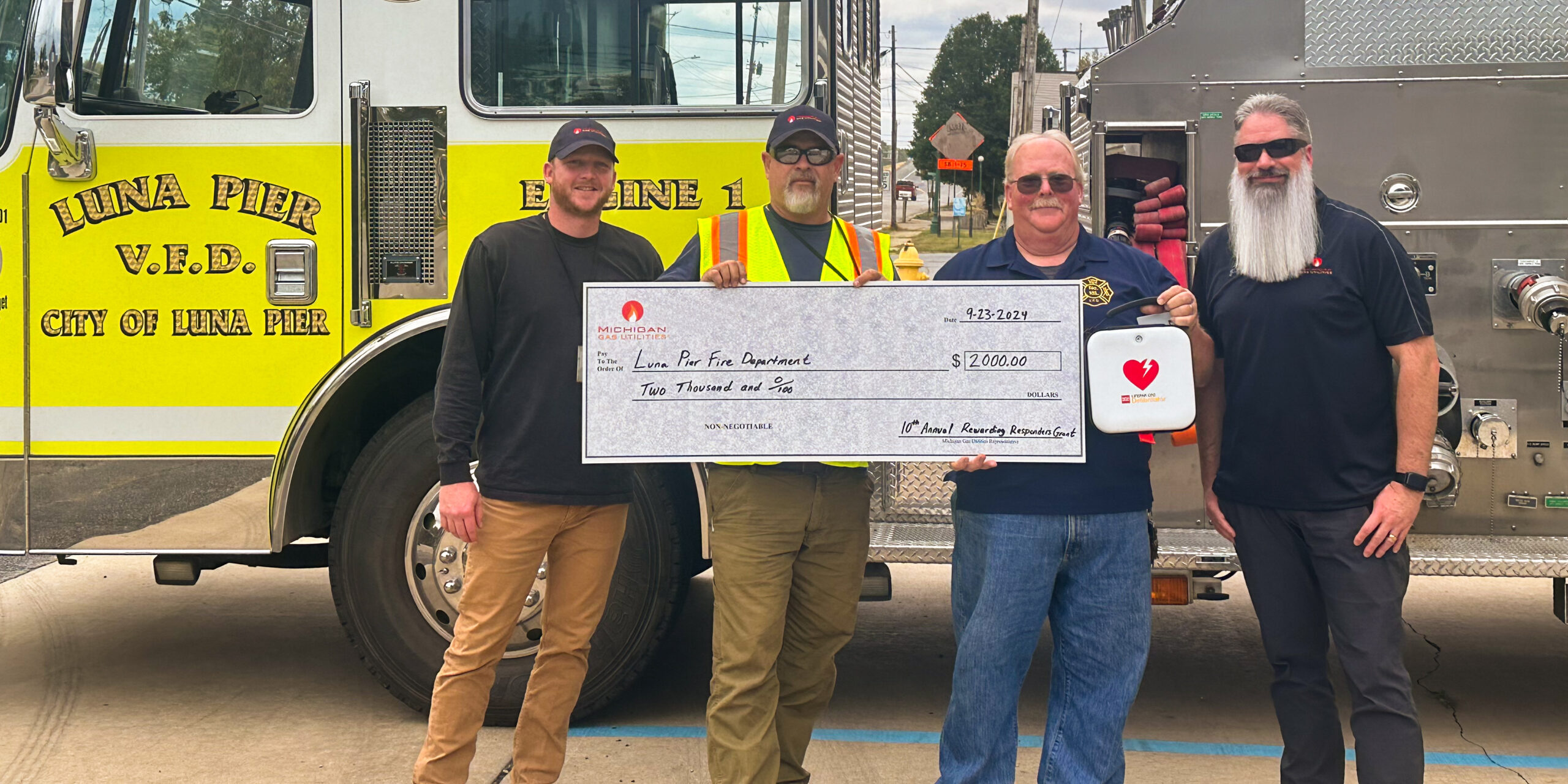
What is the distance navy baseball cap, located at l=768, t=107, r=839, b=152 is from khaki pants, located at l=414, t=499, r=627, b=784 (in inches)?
44.0

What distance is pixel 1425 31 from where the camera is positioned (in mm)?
4242

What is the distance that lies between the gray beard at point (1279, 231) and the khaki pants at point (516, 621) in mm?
1798

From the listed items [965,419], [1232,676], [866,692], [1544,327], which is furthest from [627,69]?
[1232,676]

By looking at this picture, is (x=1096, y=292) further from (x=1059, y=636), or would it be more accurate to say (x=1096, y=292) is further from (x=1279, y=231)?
(x=1059, y=636)

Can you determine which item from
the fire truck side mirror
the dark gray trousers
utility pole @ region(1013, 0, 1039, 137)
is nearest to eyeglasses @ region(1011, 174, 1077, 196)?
the dark gray trousers

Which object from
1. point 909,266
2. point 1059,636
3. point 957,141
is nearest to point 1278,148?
point 909,266

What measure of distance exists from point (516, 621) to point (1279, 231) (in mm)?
2231

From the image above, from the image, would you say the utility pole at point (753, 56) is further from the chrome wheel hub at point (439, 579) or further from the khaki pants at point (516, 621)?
the chrome wheel hub at point (439, 579)

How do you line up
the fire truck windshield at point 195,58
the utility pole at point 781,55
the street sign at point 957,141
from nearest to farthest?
the utility pole at point 781,55 < the fire truck windshield at point 195,58 < the street sign at point 957,141

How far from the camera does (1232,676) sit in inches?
214

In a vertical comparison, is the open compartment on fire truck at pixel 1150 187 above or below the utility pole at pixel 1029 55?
below

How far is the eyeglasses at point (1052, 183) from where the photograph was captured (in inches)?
128

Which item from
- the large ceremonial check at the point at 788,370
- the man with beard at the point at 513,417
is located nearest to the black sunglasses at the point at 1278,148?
the large ceremonial check at the point at 788,370

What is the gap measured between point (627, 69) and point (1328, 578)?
257 cm
